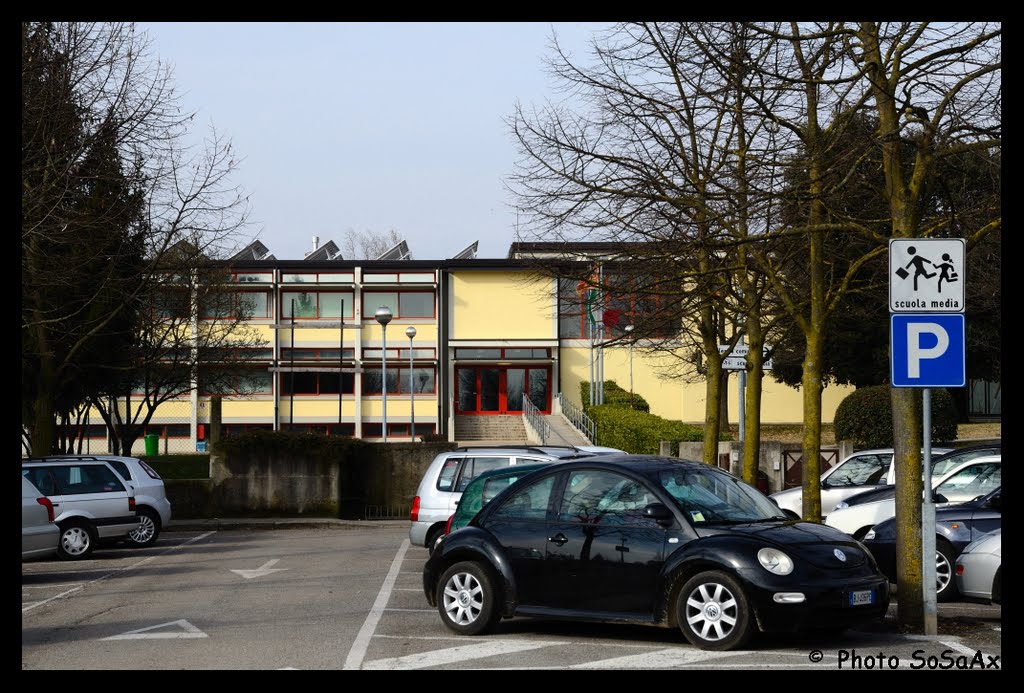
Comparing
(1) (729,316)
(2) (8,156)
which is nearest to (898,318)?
(2) (8,156)

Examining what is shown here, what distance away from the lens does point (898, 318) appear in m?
11.2

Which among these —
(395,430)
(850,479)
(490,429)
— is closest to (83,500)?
(850,479)

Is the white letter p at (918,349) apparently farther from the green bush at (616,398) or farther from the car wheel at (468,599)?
the green bush at (616,398)

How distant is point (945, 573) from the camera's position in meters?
13.7

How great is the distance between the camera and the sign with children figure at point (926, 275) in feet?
36.5

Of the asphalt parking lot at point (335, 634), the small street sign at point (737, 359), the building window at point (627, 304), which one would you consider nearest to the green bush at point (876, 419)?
the building window at point (627, 304)

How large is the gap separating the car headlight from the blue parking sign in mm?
2224

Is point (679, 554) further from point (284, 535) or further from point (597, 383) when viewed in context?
point (597, 383)

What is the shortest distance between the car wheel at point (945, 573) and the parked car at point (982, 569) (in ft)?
1.26

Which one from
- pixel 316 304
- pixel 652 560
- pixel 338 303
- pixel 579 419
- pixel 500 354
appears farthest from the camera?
pixel 316 304

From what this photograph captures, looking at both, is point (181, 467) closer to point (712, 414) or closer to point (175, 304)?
point (175, 304)

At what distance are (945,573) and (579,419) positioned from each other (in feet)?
112

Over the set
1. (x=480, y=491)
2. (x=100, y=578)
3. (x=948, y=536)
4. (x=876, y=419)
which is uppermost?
(x=876, y=419)

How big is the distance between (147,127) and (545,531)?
1447 cm
